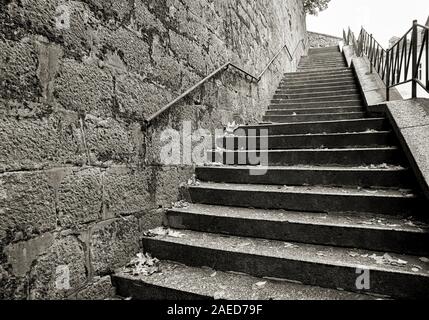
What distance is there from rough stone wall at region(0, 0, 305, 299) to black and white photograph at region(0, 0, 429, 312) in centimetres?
1

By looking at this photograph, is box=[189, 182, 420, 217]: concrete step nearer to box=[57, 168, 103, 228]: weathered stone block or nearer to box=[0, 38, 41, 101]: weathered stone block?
box=[57, 168, 103, 228]: weathered stone block

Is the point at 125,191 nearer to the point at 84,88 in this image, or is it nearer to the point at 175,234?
the point at 175,234

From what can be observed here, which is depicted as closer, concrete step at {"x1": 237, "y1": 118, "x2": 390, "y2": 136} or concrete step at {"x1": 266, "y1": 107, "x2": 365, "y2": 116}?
concrete step at {"x1": 237, "y1": 118, "x2": 390, "y2": 136}

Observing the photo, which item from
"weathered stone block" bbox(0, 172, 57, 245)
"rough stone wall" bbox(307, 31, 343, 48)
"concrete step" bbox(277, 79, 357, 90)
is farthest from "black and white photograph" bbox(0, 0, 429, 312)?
"rough stone wall" bbox(307, 31, 343, 48)

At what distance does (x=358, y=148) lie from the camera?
3.17 m

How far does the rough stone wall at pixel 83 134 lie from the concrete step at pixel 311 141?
0.94m

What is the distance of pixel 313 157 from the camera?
10.5 ft

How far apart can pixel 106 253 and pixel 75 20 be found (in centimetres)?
176

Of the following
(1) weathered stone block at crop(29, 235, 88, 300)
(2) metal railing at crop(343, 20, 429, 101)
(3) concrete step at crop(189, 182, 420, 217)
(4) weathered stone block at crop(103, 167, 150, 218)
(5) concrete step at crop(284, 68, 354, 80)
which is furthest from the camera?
(5) concrete step at crop(284, 68, 354, 80)

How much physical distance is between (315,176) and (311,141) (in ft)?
2.60

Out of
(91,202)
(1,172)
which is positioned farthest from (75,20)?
(91,202)

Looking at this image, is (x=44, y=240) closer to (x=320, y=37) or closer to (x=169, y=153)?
(x=169, y=153)

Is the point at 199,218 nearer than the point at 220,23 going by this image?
Yes

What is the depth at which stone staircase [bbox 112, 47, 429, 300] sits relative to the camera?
192cm
